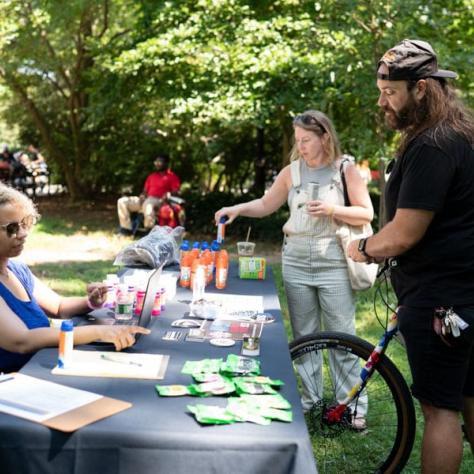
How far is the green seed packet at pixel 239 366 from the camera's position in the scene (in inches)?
89.1

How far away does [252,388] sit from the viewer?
2.12 m

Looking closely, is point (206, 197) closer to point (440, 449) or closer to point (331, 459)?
point (331, 459)

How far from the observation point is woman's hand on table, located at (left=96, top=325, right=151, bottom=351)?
248cm

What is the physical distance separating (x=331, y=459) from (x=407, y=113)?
5.84ft

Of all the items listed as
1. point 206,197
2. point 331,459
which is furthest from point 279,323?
point 206,197

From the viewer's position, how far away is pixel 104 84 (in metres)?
12.4

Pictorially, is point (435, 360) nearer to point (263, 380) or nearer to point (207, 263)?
Result: point (263, 380)

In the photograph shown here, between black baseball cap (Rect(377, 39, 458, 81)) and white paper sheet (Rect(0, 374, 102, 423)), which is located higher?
black baseball cap (Rect(377, 39, 458, 81))

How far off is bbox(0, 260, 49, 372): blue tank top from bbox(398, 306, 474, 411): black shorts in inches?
57.0

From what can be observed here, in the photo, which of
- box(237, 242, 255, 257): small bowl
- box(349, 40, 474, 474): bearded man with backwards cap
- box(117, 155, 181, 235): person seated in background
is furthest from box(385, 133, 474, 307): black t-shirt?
box(117, 155, 181, 235): person seated in background

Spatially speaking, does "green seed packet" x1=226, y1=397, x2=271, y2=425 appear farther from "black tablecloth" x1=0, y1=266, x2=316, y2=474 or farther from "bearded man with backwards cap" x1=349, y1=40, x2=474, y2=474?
"bearded man with backwards cap" x1=349, y1=40, x2=474, y2=474

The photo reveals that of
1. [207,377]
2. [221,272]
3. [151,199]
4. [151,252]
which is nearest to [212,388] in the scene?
[207,377]

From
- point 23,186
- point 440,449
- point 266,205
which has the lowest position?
point 23,186

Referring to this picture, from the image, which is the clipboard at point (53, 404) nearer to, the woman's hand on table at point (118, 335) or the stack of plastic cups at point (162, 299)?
the woman's hand on table at point (118, 335)
